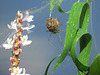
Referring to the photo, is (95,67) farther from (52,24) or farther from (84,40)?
(52,24)

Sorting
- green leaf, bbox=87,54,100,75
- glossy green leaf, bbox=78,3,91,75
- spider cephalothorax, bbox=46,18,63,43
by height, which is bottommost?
green leaf, bbox=87,54,100,75

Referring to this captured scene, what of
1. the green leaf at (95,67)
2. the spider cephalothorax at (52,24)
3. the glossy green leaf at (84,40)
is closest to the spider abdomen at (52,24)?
the spider cephalothorax at (52,24)

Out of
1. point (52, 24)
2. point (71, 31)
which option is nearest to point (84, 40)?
point (71, 31)

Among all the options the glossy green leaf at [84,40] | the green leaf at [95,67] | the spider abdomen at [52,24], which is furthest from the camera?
the spider abdomen at [52,24]

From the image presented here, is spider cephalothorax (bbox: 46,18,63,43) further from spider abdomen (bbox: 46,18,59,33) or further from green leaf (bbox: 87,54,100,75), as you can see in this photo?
green leaf (bbox: 87,54,100,75)

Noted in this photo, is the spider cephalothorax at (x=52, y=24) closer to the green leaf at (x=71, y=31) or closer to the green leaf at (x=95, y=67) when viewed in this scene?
the green leaf at (x=71, y=31)

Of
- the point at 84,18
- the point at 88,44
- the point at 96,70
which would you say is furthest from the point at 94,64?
the point at 84,18

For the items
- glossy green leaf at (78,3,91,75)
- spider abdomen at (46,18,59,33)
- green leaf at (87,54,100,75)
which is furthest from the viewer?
spider abdomen at (46,18,59,33)

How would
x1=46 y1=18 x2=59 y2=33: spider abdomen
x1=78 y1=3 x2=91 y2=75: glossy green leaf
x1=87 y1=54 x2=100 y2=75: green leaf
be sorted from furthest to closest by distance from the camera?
x1=46 y1=18 x2=59 y2=33: spider abdomen < x1=78 y1=3 x2=91 y2=75: glossy green leaf < x1=87 y1=54 x2=100 y2=75: green leaf

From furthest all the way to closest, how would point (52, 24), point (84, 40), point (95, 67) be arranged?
1. point (52, 24)
2. point (84, 40)
3. point (95, 67)

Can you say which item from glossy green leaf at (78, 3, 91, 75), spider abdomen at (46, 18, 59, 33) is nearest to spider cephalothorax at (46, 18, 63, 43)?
spider abdomen at (46, 18, 59, 33)

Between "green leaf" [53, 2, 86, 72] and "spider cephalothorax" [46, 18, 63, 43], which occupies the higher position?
"spider cephalothorax" [46, 18, 63, 43]

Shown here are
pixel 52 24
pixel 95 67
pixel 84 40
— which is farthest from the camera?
pixel 52 24
